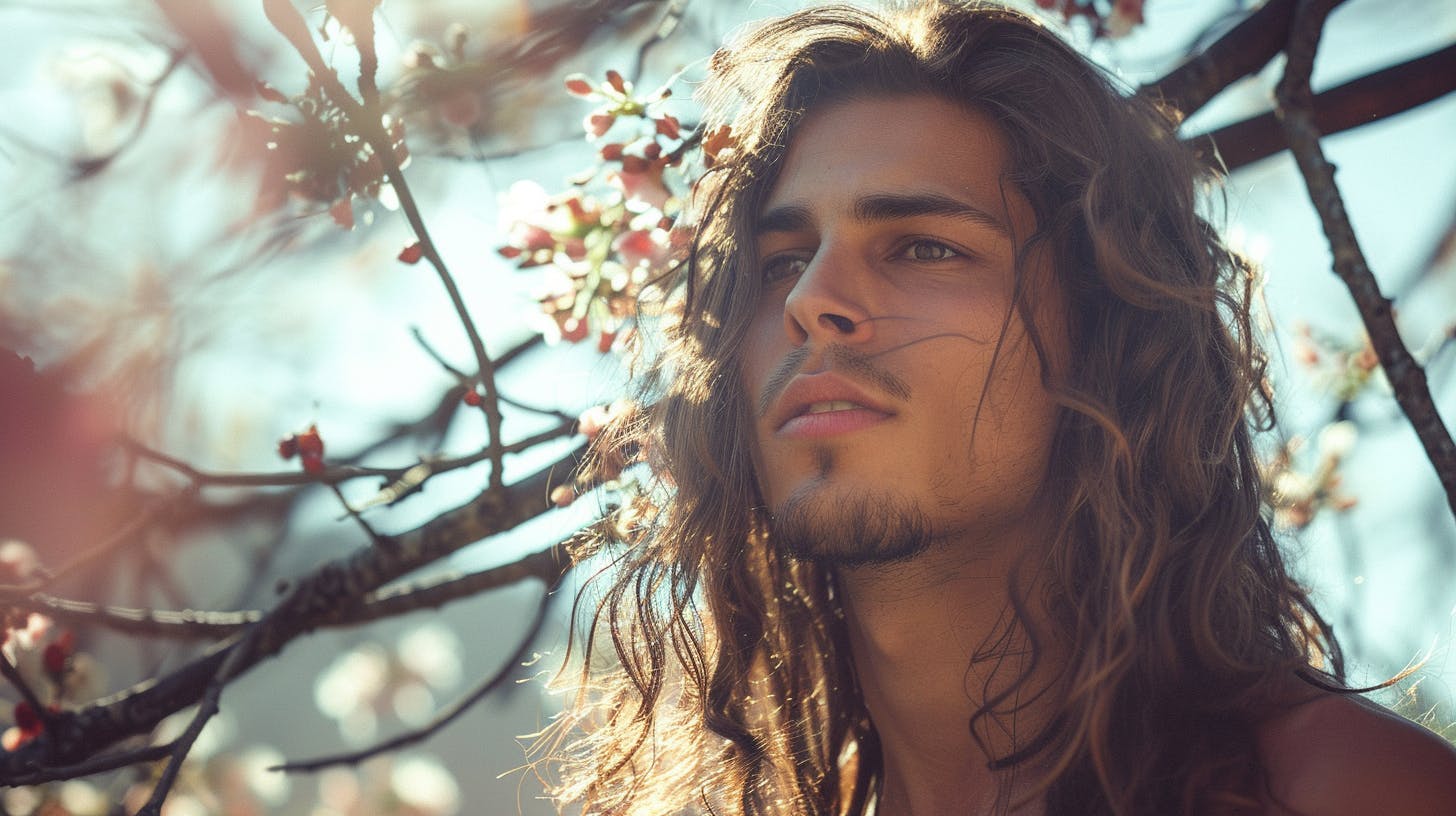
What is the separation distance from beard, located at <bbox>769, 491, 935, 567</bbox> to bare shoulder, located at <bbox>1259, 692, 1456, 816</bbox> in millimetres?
497

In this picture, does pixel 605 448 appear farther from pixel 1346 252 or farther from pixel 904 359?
pixel 1346 252

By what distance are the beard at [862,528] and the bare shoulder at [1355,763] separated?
1.63 ft

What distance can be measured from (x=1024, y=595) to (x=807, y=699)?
56cm

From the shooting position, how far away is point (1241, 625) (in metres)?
1.51

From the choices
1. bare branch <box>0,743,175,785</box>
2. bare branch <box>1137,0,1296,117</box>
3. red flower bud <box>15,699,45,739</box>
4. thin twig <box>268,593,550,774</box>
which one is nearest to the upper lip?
thin twig <box>268,593,550,774</box>

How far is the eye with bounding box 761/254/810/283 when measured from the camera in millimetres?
1852

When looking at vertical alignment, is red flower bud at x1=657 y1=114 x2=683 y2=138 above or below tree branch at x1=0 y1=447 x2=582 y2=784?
above

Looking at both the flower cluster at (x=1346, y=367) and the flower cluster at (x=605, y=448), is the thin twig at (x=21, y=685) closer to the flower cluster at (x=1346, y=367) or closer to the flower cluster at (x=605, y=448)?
the flower cluster at (x=605, y=448)

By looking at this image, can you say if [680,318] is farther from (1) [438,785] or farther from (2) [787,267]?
(1) [438,785]

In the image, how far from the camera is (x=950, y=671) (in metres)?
1.70

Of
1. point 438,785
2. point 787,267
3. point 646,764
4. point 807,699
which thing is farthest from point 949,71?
point 438,785

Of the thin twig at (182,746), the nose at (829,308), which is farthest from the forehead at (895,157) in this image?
the thin twig at (182,746)

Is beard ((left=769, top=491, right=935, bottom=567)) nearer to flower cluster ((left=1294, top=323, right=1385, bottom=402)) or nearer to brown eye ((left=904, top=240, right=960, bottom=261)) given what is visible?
brown eye ((left=904, top=240, right=960, bottom=261))

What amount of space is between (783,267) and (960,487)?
20.4 inches
